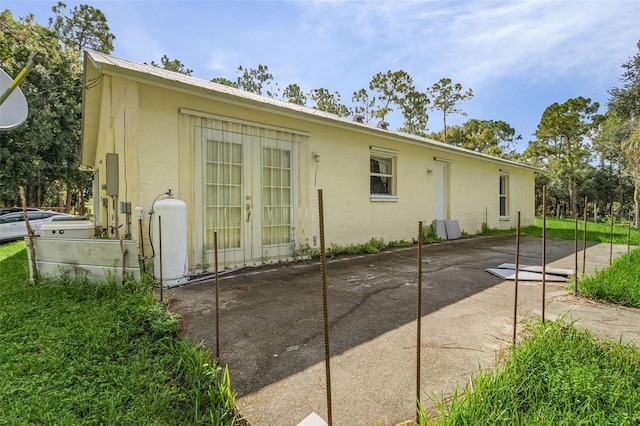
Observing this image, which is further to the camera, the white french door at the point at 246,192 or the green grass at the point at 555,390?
the white french door at the point at 246,192

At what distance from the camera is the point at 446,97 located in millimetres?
28734

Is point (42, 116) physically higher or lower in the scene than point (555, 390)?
higher

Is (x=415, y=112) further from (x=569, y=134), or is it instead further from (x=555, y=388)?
(x=555, y=388)

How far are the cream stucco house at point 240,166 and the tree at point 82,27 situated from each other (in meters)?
16.8

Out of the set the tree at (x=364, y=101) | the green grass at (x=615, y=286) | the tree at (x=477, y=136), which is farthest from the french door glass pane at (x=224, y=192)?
the tree at (x=477, y=136)

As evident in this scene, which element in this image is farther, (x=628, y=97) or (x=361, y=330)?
(x=628, y=97)

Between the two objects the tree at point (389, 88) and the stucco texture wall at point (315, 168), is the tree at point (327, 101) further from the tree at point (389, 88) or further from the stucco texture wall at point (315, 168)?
the stucco texture wall at point (315, 168)

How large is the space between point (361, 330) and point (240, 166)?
3.53m

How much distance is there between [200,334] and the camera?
8.54ft

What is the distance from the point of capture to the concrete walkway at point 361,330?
1.76 m

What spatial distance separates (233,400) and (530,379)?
1.75 meters

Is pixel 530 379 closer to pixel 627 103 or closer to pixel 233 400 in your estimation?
pixel 233 400

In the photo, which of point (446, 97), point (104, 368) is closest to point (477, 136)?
point (446, 97)

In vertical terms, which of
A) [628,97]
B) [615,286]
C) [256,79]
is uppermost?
[256,79]
